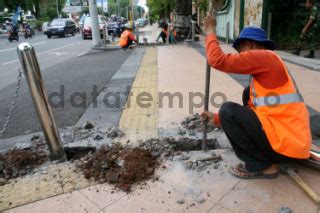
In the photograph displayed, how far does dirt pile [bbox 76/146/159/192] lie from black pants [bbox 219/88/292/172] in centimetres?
83

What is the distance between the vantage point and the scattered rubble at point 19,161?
3352mm

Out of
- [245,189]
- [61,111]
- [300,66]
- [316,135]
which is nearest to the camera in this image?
[245,189]

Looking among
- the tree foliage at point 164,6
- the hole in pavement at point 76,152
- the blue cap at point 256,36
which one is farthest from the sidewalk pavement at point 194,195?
the tree foliage at point 164,6


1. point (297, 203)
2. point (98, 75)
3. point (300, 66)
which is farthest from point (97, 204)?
point (300, 66)

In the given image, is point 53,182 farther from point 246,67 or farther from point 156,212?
point 246,67

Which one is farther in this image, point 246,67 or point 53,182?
point 53,182

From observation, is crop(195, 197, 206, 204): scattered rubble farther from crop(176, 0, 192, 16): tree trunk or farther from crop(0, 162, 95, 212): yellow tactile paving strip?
crop(176, 0, 192, 16): tree trunk

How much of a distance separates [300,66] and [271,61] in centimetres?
599

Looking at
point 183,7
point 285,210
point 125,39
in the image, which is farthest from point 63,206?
point 183,7

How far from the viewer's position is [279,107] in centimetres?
257

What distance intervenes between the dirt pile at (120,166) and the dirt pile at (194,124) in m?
0.82

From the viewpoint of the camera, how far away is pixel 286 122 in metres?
2.57

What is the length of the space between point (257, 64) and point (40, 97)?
204 centimetres

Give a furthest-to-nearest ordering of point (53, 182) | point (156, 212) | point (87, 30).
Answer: point (87, 30) < point (53, 182) < point (156, 212)
